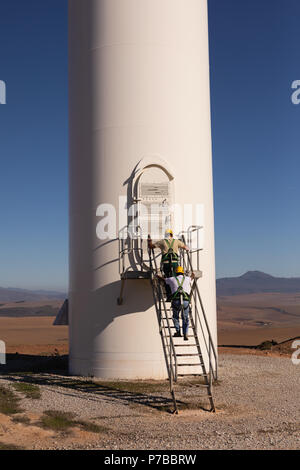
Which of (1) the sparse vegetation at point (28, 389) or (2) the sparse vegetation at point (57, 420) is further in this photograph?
(1) the sparse vegetation at point (28, 389)

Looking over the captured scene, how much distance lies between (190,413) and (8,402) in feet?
13.1

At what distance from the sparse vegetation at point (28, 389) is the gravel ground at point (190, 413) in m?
0.21

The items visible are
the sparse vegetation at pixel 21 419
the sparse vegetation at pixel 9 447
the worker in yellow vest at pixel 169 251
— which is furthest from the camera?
the worker in yellow vest at pixel 169 251

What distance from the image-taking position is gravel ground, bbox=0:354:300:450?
8.53 m

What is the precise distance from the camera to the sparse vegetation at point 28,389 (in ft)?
41.5

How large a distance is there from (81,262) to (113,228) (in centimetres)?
140

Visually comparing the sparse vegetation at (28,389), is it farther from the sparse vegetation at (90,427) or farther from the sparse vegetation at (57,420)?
the sparse vegetation at (90,427)

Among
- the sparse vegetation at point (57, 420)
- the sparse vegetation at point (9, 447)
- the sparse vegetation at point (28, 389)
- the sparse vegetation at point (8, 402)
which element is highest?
the sparse vegetation at point (9, 447)

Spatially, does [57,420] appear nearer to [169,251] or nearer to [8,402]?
[8,402]

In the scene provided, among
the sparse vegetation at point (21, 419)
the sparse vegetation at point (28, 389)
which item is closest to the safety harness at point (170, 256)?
the sparse vegetation at point (28, 389)

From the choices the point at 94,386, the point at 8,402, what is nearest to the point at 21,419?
the point at 8,402

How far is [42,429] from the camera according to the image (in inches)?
375

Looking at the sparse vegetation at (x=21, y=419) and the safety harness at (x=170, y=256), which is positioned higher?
the safety harness at (x=170, y=256)

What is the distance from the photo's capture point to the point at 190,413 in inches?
419
